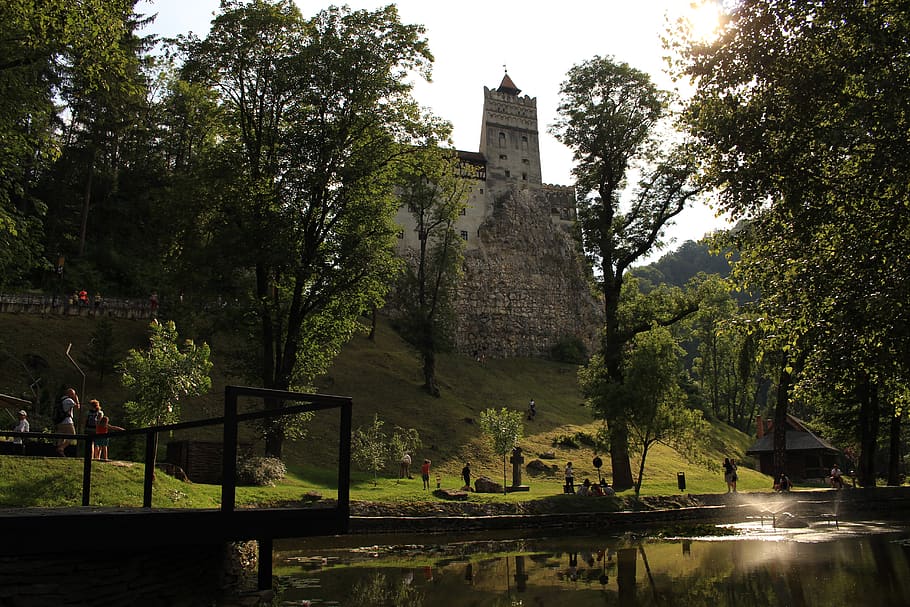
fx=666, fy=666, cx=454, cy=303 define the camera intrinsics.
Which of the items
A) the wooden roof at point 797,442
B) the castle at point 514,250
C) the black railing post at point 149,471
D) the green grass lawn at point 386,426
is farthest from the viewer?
the castle at point 514,250

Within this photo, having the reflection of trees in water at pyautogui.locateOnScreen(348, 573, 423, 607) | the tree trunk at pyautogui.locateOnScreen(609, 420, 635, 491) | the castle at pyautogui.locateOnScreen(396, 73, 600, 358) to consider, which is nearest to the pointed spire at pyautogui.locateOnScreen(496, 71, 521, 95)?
the castle at pyautogui.locateOnScreen(396, 73, 600, 358)

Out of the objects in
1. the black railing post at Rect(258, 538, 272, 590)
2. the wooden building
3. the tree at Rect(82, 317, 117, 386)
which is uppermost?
the tree at Rect(82, 317, 117, 386)

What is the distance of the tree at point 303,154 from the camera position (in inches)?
989

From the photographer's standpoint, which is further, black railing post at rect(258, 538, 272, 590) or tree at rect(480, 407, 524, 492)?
tree at rect(480, 407, 524, 492)

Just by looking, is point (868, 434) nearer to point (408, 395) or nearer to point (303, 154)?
point (408, 395)

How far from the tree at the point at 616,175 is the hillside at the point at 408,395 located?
27.5ft

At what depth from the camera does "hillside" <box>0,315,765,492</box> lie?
107 ft

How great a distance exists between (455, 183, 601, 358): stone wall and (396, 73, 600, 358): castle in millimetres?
126

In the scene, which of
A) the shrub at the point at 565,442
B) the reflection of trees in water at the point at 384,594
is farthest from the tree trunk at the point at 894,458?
the reflection of trees in water at the point at 384,594

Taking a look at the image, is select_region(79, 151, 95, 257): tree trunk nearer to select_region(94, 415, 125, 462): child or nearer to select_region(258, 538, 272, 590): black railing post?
select_region(94, 415, 125, 462): child

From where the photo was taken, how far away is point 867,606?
930cm

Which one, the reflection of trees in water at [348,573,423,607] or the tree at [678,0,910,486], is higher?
the tree at [678,0,910,486]

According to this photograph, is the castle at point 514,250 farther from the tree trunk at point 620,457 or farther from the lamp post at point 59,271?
the tree trunk at point 620,457

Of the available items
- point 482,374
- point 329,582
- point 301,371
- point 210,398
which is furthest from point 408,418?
point 329,582
